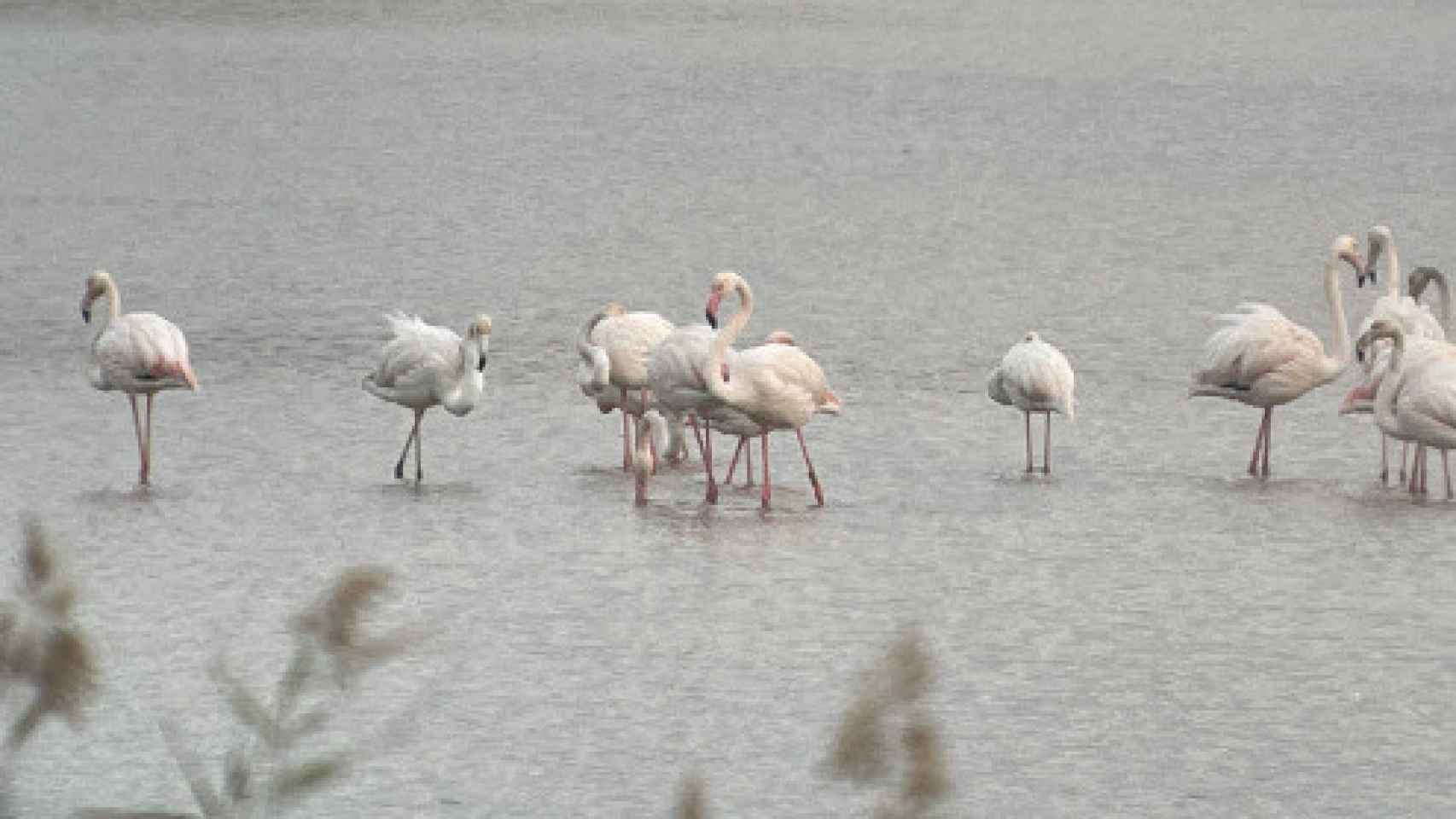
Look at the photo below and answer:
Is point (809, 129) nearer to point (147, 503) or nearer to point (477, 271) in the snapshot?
point (477, 271)

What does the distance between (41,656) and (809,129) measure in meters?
18.1

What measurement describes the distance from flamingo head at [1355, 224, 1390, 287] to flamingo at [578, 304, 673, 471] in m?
2.82

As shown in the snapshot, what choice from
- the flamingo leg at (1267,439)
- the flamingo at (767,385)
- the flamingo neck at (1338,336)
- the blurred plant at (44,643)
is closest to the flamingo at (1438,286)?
the flamingo neck at (1338,336)

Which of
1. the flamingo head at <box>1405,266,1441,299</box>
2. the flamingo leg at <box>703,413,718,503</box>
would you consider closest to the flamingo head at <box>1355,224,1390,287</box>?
the flamingo head at <box>1405,266,1441,299</box>

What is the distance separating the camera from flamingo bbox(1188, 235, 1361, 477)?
9383mm

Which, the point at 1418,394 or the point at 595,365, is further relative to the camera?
the point at 595,365

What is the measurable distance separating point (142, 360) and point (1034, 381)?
286 cm

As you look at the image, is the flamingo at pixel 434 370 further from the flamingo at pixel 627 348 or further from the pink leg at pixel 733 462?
the pink leg at pixel 733 462

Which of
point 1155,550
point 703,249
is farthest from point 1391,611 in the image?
point 703,249

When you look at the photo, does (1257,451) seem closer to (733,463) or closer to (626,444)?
(733,463)

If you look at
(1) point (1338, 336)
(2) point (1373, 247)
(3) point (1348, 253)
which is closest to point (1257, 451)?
(1) point (1338, 336)

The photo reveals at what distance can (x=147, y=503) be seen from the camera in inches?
351

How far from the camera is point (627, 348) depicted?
930 centimetres

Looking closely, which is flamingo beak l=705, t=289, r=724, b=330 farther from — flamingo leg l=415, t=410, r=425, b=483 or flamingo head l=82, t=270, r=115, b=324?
flamingo head l=82, t=270, r=115, b=324
